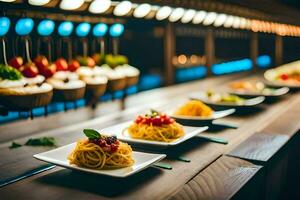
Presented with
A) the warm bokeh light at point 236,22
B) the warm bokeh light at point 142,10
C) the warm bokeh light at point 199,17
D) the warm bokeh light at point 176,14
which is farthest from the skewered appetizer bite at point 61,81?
the warm bokeh light at point 236,22

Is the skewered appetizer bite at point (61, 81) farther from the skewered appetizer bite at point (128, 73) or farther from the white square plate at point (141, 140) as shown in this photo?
the skewered appetizer bite at point (128, 73)

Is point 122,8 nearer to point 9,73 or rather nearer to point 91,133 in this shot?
point 9,73

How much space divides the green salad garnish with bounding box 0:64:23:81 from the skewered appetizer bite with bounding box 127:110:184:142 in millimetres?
760

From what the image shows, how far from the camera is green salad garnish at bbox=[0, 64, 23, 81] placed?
93.5 inches

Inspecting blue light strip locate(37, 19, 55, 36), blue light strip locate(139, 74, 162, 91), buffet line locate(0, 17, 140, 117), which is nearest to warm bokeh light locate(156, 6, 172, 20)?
buffet line locate(0, 17, 140, 117)

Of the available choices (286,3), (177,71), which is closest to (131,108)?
(286,3)

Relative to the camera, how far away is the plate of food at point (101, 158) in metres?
1.98

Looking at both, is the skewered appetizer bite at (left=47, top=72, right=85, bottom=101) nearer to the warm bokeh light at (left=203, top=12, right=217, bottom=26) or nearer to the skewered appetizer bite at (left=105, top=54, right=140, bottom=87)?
the skewered appetizer bite at (left=105, top=54, right=140, bottom=87)

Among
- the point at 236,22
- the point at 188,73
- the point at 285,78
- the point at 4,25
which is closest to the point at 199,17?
the point at 236,22

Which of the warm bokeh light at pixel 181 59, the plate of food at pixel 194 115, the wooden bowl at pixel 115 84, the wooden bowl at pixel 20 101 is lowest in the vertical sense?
the warm bokeh light at pixel 181 59

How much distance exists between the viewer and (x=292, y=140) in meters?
3.16

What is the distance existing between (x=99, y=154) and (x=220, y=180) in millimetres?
618

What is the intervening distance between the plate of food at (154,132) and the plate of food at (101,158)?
0.33 meters

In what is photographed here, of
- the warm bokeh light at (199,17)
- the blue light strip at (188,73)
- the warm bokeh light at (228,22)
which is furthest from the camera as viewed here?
the blue light strip at (188,73)
